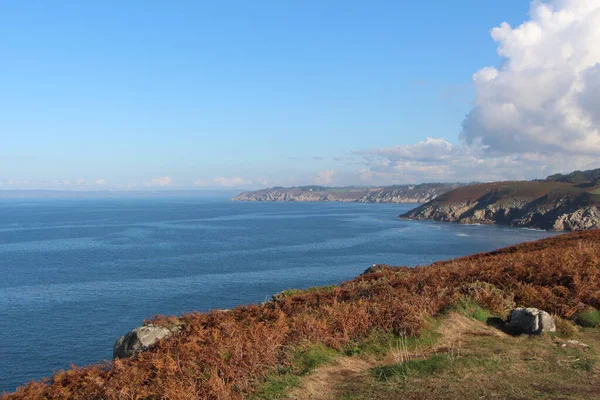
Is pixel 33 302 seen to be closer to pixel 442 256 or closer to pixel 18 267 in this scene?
pixel 18 267

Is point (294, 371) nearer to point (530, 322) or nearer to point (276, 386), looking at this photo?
point (276, 386)

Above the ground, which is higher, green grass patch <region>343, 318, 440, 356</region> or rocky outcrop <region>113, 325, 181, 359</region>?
green grass patch <region>343, 318, 440, 356</region>

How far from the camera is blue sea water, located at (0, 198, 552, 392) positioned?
42906mm

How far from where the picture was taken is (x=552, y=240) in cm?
3300

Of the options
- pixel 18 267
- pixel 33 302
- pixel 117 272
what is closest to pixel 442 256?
pixel 117 272

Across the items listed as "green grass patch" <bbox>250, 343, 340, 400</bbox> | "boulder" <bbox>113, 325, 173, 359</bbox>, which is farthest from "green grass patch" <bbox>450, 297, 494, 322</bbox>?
"boulder" <bbox>113, 325, 173, 359</bbox>

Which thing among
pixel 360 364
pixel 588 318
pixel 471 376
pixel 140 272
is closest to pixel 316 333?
pixel 360 364

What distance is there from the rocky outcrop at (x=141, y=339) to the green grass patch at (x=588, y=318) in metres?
12.7

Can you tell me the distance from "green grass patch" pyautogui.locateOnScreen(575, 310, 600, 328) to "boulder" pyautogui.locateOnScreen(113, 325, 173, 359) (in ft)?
42.0

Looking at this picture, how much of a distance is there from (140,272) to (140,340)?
67888 millimetres

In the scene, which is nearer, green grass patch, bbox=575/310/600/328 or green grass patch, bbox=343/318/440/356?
green grass patch, bbox=343/318/440/356

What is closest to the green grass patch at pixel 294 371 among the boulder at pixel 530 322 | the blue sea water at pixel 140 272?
the boulder at pixel 530 322

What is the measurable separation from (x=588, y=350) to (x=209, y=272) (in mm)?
70693

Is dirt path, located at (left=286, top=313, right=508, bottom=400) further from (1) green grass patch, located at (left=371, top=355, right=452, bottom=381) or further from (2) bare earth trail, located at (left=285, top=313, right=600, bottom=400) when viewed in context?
(1) green grass patch, located at (left=371, top=355, right=452, bottom=381)
